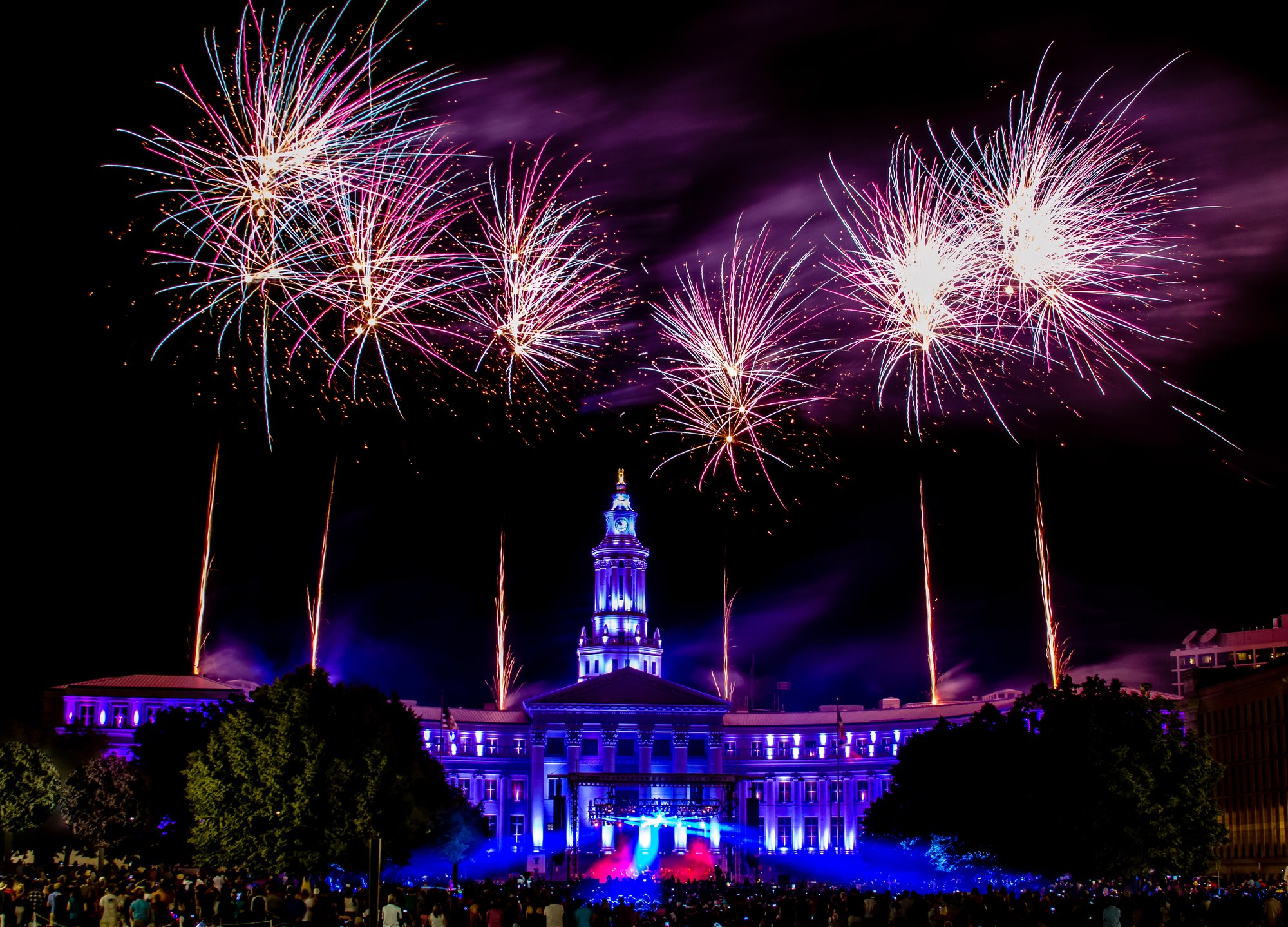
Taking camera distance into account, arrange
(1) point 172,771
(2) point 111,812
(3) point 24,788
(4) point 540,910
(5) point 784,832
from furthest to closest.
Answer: (5) point 784,832, (3) point 24,788, (2) point 111,812, (1) point 172,771, (4) point 540,910

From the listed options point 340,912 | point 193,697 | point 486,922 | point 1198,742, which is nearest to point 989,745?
point 1198,742

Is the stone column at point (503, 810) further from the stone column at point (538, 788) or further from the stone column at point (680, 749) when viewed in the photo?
the stone column at point (680, 749)

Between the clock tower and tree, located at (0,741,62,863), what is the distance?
162ft

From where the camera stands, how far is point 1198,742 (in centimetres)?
5688

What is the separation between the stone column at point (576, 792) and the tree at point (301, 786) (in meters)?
41.5

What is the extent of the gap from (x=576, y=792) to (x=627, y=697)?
11.6 metres

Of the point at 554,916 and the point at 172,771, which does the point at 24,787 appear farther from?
the point at 554,916

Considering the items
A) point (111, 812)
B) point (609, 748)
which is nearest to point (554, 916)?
point (111, 812)

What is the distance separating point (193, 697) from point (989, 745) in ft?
229

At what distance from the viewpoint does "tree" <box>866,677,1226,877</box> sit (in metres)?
53.8

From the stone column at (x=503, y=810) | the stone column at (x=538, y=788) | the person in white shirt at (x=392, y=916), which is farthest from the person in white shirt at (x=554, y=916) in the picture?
the stone column at (x=503, y=810)

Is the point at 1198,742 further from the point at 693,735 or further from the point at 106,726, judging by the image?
the point at 106,726

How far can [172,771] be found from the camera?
7069 cm

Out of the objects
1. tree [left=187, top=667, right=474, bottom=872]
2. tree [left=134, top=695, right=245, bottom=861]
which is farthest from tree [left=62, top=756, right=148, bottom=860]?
tree [left=187, top=667, right=474, bottom=872]
